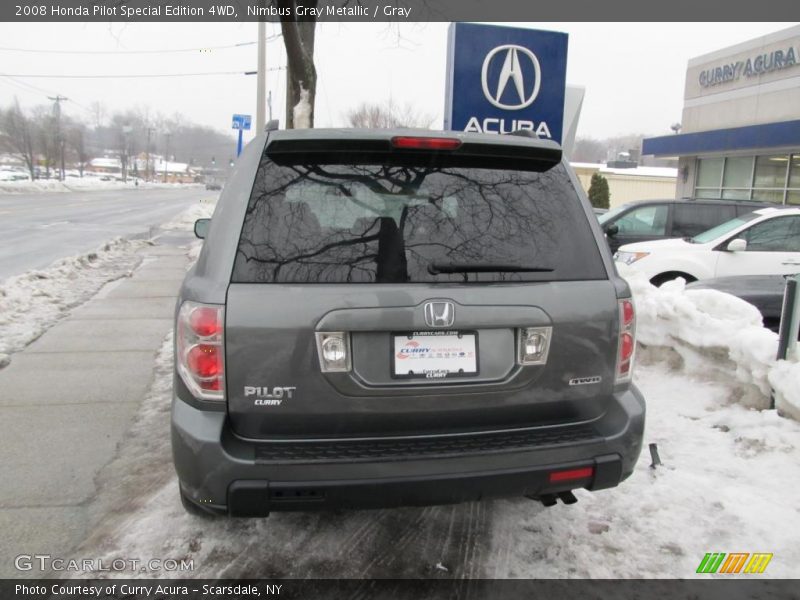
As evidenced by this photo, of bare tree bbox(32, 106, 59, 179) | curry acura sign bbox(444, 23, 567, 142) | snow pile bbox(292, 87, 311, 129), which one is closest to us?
curry acura sign bbox(444, 23, 567, 142)

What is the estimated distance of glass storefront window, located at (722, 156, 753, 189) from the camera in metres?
18.5

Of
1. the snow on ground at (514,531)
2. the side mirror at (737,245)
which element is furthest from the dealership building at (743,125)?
the snow on ground at (514,531)

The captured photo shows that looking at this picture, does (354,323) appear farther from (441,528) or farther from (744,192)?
(744,192)

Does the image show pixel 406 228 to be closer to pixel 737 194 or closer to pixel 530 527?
pixel 530 527

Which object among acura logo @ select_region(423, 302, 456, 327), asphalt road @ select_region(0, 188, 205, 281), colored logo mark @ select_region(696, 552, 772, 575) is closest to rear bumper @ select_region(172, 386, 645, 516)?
acura logo @ select_region(423, 302, 456, 327)

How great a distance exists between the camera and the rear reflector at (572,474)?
8.17 ft

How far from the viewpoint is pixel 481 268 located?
2508mm

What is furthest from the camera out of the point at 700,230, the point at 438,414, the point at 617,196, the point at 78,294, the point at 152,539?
the point at 617,196

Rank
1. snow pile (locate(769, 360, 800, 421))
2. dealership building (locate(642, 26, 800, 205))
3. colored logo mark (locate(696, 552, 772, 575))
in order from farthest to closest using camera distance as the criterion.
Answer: dealership building (locate(642, 26, 800, 205)) → snow pile (locate(769, 360, 800, 421)) → colored logo mark (locate(696, 552, 772, 575))

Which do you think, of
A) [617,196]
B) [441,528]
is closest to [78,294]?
[441,528]

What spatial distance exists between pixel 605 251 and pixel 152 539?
2564 mm

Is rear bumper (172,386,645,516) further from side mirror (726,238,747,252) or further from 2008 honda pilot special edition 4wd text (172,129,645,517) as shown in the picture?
side mirror (726,238,747,252)

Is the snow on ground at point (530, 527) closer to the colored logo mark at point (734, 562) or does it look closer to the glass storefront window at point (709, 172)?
the colored logo mark at point (734, 562)

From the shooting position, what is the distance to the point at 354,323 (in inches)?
92.1
